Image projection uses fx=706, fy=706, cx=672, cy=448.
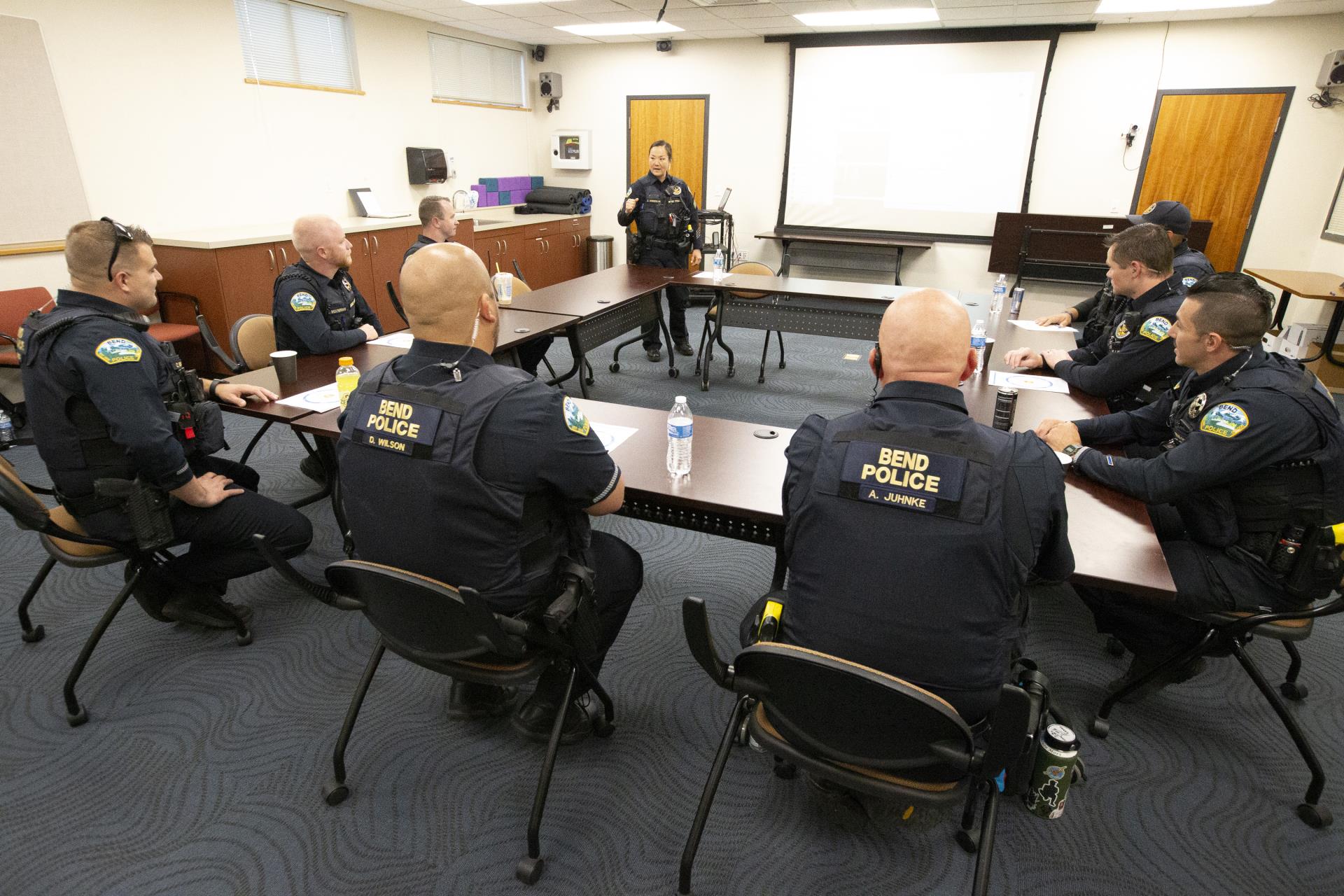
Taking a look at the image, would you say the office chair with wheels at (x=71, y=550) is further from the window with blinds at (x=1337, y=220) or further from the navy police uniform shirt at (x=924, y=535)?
the window with blinds at (x=1337, y=220)

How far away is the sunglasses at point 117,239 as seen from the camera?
1.93 metres

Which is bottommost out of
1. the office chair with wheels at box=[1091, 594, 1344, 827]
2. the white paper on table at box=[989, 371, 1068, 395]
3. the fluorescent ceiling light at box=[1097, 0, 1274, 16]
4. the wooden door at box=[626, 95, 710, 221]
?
the office chair with wheels at box=[1091, 594, 1344, 827]

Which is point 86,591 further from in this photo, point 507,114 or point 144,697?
point 507,114

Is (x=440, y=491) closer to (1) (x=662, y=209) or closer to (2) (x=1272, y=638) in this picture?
(2) (x=1272, y=638)

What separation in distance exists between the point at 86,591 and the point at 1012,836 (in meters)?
3.07

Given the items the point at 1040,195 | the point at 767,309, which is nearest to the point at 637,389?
the point at 767,309

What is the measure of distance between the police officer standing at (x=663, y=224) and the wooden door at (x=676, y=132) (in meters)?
2.24

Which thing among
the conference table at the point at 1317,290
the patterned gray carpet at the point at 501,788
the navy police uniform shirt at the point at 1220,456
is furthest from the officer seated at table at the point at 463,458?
the conference table at the point at 1317,290

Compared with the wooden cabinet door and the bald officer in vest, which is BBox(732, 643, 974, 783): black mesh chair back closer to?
the bald officer in vest

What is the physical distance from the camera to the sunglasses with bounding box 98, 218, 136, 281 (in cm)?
A: 193

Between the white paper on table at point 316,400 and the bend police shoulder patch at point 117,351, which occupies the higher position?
the bend police shoulder patch at point 117,351

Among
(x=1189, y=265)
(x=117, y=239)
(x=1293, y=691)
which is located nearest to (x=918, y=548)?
(x=1293, y=691)

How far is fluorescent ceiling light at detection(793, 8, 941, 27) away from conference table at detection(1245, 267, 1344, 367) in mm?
3241

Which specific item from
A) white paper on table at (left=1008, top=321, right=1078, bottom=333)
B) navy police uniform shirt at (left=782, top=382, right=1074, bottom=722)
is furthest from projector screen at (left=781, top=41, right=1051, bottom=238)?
navy police uniform shirt at (left=782, top=382, right=1074, bottom=722)
